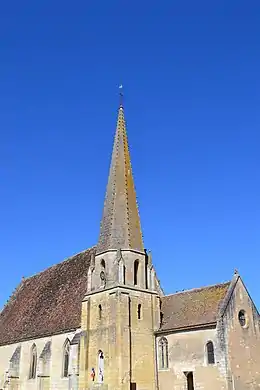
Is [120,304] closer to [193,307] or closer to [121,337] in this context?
[121,337]

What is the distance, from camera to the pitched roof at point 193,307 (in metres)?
35.3

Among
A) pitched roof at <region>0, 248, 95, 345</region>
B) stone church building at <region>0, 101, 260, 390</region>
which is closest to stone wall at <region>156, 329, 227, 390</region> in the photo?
stone church building at <region>0, 101, 260, 390</region>

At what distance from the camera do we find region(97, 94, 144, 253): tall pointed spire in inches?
1577

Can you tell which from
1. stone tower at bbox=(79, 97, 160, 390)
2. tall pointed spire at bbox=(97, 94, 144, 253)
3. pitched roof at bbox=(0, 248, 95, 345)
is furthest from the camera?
pitched roof at bbox=(0, 248, 95, 345)

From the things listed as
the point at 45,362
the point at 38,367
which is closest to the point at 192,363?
the point at 45,362

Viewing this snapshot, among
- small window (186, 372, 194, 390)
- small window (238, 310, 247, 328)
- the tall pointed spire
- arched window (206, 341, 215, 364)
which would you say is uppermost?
the tall pointed spire

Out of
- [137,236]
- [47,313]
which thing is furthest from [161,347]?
[47,313]

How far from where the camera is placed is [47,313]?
4394cm

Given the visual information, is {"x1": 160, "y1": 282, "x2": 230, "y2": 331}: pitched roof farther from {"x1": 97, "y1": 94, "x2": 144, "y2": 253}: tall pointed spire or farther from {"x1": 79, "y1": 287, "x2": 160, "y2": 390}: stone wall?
{"x1": 97, "y1": 94, "x2": 144, "y2": 253}: tall pointed spire

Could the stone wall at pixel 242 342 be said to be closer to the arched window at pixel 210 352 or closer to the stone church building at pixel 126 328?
the stone church building at pixel 126 328

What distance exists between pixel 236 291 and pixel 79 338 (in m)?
12.5

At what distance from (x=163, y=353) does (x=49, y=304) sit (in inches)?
494

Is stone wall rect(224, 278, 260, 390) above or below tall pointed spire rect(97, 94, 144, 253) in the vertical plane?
below

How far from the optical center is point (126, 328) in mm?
36438
